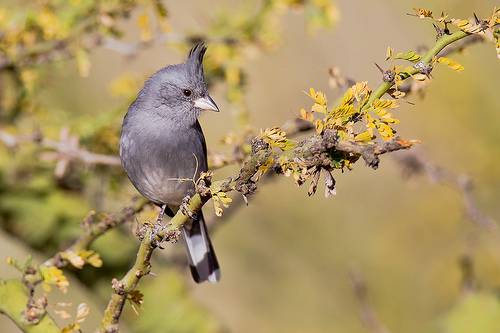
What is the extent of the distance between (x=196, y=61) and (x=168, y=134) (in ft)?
1.33

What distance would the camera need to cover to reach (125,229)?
6258 mm

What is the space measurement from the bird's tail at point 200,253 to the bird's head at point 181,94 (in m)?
Result: 0.57

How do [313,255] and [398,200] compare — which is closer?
[313,255]

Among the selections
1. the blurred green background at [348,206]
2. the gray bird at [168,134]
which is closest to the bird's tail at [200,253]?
the gray bird at [168,134]

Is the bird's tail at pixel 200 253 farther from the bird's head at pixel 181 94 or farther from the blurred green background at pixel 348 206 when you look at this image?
the blurred green background at pixel 348 206

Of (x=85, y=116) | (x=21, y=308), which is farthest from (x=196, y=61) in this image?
(x=21, y=308)

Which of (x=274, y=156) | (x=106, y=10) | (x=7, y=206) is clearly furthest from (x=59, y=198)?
(x=274, y=156)

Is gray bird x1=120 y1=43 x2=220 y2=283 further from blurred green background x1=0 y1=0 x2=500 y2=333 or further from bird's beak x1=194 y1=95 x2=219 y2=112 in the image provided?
blurred green background x1=0 y1=0 x2=500 y2=333

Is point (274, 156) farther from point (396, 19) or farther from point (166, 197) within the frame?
point (396, 19)

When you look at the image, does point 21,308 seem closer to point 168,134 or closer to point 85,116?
point 168,134

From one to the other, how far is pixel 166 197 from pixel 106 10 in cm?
106

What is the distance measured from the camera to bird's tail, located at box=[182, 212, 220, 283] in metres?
4.75

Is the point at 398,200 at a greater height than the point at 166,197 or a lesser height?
greater

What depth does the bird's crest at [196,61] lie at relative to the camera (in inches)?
172
